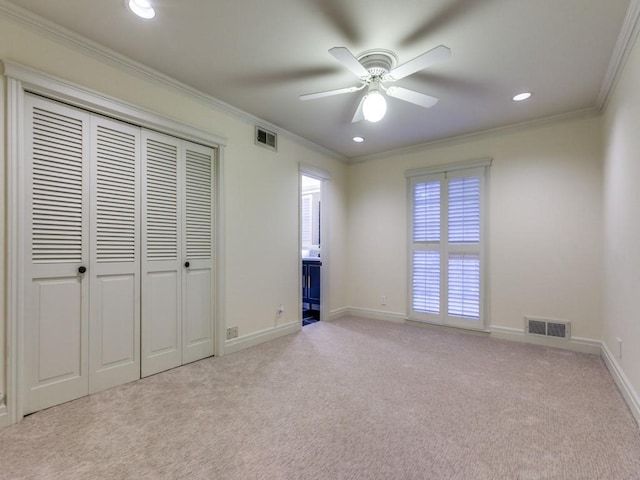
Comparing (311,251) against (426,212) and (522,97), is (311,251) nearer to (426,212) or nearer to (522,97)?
(426,212)

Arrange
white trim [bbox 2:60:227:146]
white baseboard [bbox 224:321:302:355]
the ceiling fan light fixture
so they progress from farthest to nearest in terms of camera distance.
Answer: white baseboard [bbox 224:321:302:355] → the ceiling fan light fixture → white trim [bbox 2:60:227:146]

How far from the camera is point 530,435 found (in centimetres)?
190

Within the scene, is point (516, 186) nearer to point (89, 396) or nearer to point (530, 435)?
point (530, 435)

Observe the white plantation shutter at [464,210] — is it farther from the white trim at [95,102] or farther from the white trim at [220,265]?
the white trim at [95,102]

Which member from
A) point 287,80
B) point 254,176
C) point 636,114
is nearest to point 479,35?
point 636,114

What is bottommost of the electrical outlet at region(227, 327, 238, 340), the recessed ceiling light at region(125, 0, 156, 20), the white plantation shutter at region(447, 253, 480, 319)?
the electrical outlet at region(227, 327, 238, 340)

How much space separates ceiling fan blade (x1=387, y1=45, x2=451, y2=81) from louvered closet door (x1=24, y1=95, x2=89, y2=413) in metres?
2.32

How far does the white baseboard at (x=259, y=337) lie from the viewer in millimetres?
Result: 3379

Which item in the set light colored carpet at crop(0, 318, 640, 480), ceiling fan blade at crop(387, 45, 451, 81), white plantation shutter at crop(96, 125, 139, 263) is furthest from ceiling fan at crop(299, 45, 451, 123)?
light colored carpet at crop(0, 318, 640, 480)

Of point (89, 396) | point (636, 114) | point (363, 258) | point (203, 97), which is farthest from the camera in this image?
point (363, 258)

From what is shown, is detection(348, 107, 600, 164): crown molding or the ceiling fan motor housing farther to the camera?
detection(348, 107, 600, 164): crown molding

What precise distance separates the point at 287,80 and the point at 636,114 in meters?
2.55

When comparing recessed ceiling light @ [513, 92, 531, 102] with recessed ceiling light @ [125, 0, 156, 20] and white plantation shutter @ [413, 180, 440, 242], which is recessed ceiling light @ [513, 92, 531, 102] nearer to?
white plantation shutter @ [413, 180, 440, 242]

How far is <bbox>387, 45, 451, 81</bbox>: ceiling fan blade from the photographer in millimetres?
1960
